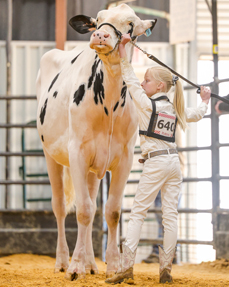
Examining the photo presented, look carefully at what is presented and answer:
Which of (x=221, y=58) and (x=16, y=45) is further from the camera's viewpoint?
(x=221, y=58)

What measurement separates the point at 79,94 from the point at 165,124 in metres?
0.78

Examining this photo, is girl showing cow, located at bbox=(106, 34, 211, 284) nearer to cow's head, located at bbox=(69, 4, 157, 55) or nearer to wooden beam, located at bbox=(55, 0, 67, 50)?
cow's head, located at bbox=(69, 4, 157, 55)

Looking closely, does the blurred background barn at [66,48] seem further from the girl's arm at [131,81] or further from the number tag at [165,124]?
the girl's arm at [131,81]

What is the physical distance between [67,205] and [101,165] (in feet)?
4.26

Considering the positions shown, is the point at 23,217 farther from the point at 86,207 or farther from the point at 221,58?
the point at 221,58

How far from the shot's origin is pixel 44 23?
9898 mm

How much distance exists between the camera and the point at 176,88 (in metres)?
2.89

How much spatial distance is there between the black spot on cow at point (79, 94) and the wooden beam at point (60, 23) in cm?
625

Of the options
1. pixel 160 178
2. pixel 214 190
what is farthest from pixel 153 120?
pixel 214 190

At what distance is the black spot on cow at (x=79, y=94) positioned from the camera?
3213 millimetres

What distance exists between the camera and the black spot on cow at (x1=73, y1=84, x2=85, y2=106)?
10.5 feet

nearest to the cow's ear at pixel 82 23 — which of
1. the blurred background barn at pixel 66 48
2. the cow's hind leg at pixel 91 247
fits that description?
the cow's hind leg at pixel 91 247

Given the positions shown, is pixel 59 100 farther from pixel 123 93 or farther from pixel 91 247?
pixel 91 247

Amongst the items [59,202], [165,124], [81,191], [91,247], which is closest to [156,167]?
[165,124]
